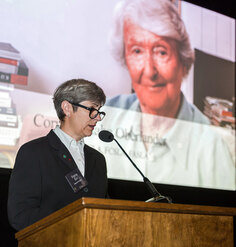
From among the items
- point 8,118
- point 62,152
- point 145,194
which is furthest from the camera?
point 145,194

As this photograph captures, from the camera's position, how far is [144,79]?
135 inches

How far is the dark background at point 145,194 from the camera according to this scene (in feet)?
9.24

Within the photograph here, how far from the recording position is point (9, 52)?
2814mm

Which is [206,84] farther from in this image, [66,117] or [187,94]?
[66,117]

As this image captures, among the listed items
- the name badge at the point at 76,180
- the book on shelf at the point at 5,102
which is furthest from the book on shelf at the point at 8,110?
the name badge at the point at 76,180

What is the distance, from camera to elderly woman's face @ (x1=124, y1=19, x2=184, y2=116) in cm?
339

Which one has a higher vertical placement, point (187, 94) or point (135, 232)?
point (187, 94)

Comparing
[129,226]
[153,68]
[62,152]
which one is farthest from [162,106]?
[129,226]

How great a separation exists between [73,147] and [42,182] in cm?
31

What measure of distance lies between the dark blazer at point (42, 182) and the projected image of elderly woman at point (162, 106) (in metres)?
1.14

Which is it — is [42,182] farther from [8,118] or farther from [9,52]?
[9,52]

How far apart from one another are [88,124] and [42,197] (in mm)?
428

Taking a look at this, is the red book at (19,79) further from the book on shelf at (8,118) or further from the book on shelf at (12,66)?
the book on shelf at (8,118)

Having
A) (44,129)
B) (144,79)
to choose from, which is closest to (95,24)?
(144,79)
